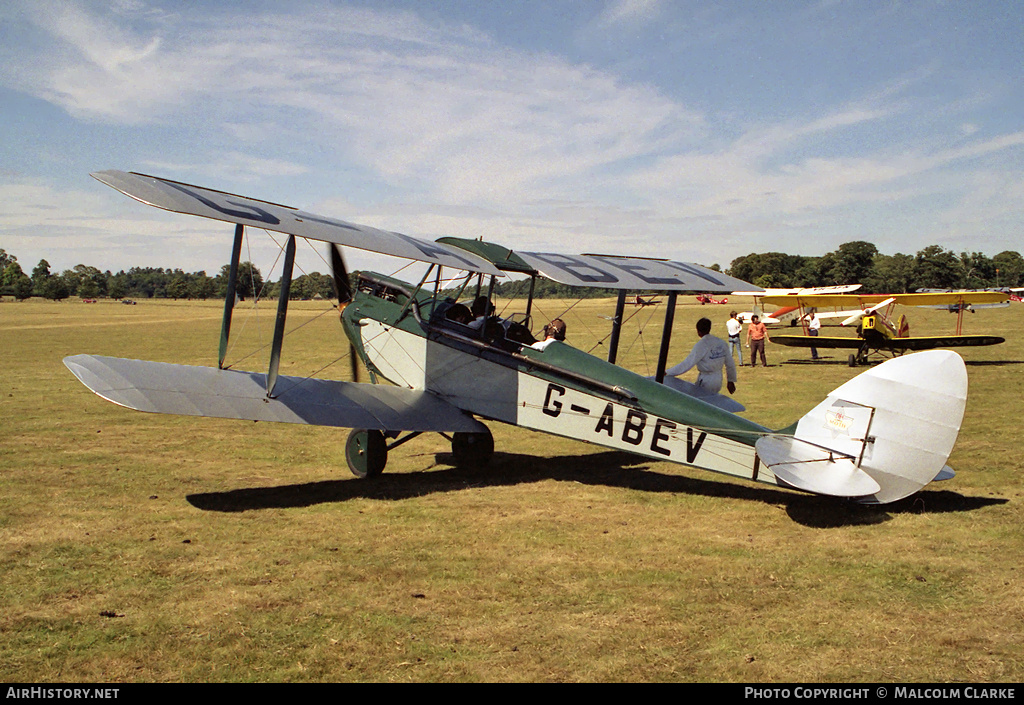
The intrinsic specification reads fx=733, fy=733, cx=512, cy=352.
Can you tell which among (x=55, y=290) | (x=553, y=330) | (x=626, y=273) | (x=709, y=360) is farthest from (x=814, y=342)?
(x=55, y=290)

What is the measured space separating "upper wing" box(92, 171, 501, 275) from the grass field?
236 cm

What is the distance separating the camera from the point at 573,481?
25.7 ft

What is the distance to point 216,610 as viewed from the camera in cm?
433

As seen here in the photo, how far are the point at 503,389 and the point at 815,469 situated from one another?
3.24 m

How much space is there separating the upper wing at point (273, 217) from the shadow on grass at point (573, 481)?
2.30 m

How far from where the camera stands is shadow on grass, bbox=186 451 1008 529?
241 inches

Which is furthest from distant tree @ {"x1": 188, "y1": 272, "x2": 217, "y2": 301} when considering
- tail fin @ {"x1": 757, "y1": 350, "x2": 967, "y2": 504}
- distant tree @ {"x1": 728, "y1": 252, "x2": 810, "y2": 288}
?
tail fin @ {"x1": 757, "y1": 350, "x2": 967, "y2": 504}

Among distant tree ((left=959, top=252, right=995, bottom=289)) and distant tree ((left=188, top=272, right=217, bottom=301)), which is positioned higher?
distant tree ((left=959, top=252, right=995, bottom=289))

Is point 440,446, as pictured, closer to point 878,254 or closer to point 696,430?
point 696,430

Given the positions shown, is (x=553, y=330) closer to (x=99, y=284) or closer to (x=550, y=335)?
(x=550, y=335)

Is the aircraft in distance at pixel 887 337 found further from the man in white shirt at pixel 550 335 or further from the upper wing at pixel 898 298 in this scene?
the man in white shirt at pixel 550 335

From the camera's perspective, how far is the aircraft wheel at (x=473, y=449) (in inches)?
328

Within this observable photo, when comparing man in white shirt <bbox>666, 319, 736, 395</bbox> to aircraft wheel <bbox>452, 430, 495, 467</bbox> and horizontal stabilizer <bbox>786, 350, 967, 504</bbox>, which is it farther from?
horizontal stabilizer <bbox>786, 350, 967, 504</bbox>

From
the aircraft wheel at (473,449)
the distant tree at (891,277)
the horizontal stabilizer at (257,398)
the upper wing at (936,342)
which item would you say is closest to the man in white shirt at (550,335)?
the horizontal stabilizer at (257,398)
